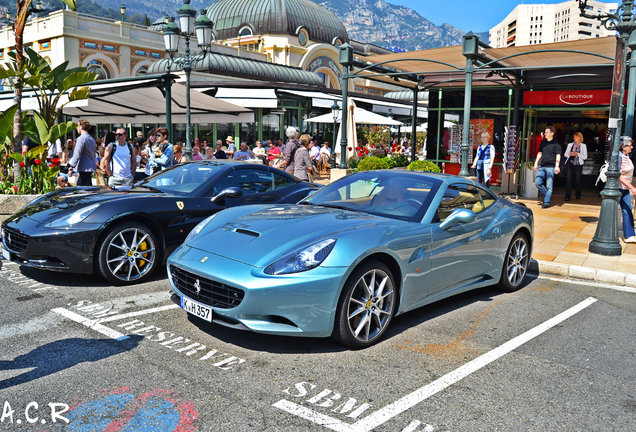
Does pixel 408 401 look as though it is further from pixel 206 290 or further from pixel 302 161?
pixel 302 161

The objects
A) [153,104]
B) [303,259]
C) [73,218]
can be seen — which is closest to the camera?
[303,259]

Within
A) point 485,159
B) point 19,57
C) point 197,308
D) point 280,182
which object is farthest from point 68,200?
point 485,159

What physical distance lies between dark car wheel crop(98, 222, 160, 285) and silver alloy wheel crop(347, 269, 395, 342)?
297cm

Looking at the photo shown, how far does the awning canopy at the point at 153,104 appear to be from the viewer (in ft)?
47.5

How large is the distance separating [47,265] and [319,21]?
174 ft

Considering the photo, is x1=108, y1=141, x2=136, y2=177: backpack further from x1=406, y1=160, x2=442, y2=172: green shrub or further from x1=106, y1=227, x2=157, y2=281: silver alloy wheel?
x1=406, y1=160, x2=442, y2=172: green shrub

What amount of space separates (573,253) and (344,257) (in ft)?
17.9

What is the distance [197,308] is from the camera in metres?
4.34

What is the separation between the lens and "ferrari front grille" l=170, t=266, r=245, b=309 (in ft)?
13.5

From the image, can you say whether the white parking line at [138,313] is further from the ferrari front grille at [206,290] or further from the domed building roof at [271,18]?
the domed building roof at [271,18]

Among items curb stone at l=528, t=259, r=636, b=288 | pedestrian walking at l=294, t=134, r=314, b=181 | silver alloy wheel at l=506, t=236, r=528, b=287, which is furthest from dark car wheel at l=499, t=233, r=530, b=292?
pedestrian walking at l=294, t=134, r=314, b=181

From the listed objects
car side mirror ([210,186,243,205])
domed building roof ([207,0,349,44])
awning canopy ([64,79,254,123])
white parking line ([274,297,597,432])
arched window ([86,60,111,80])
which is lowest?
white parking line ([274,297,597,432])

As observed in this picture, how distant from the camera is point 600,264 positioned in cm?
764

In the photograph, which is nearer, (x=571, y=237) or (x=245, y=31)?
(x=571, y=237)
